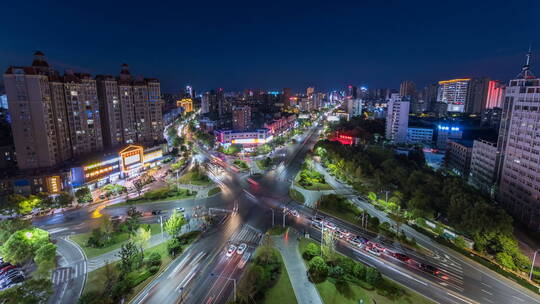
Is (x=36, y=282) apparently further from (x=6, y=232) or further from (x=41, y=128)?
(x=41, y=128)

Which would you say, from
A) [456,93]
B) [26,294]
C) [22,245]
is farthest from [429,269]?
[456,93]

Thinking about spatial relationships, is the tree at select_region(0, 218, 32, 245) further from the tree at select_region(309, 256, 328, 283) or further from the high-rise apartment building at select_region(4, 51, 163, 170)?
the tree at select_region(309, 256, 328, 283)

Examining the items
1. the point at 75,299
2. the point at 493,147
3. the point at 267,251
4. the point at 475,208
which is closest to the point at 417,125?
the point at 493,147

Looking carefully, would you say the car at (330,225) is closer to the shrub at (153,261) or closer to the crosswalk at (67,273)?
the shrub at (153,261)

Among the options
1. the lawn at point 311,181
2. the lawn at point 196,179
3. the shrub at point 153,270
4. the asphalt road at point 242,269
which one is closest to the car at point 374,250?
the asphalt road at point 242,269

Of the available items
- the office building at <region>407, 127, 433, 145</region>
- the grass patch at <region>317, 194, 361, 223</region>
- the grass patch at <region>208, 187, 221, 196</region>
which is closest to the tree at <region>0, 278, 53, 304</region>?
the grass patch at <region>208, 187, 221, 196</region>
